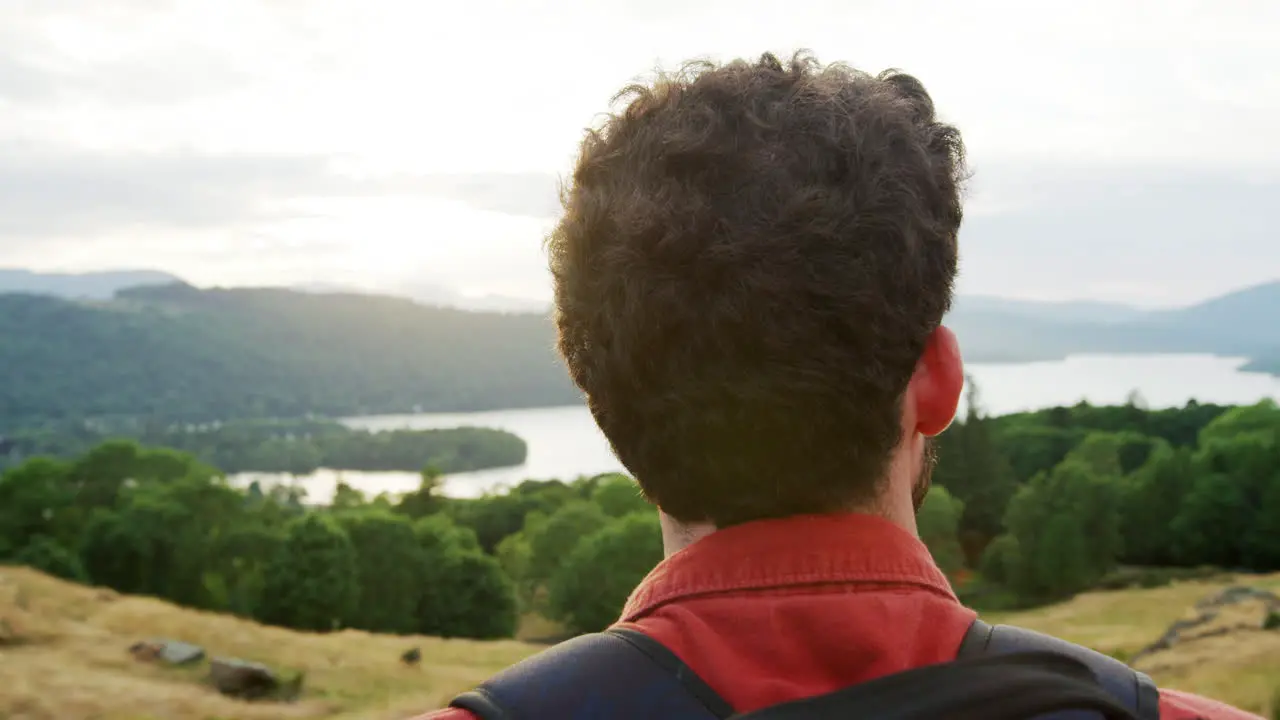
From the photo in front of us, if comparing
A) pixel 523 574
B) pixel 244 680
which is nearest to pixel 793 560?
pixel 244 680

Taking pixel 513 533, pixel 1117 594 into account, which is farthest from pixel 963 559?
pixel 513 533

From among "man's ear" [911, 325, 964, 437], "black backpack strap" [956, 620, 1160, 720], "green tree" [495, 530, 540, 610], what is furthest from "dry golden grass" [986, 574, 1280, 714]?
"green tree" [495, 530, 540, 610]

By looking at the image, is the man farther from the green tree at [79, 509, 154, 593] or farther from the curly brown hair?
the green tree at [79, 509, 154, 593]

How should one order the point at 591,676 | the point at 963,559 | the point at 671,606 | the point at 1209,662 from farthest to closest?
the point at 963,559, the point at 1209,662, the point at 671,606, the point at 591,676

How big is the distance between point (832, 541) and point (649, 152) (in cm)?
74

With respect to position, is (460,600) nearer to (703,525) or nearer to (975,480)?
(975,480)

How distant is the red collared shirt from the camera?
1.47 meters

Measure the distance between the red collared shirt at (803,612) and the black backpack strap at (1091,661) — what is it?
26 mm

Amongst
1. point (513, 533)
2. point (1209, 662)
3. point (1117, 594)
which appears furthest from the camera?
point (513, 533)

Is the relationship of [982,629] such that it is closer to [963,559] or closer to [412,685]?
[412,685]

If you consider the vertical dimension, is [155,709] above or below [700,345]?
below

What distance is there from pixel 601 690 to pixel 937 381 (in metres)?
0.88

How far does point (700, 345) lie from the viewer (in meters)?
1.77

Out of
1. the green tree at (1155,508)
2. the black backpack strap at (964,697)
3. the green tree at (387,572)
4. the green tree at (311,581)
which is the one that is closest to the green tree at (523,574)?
the green tree at (387,572)
